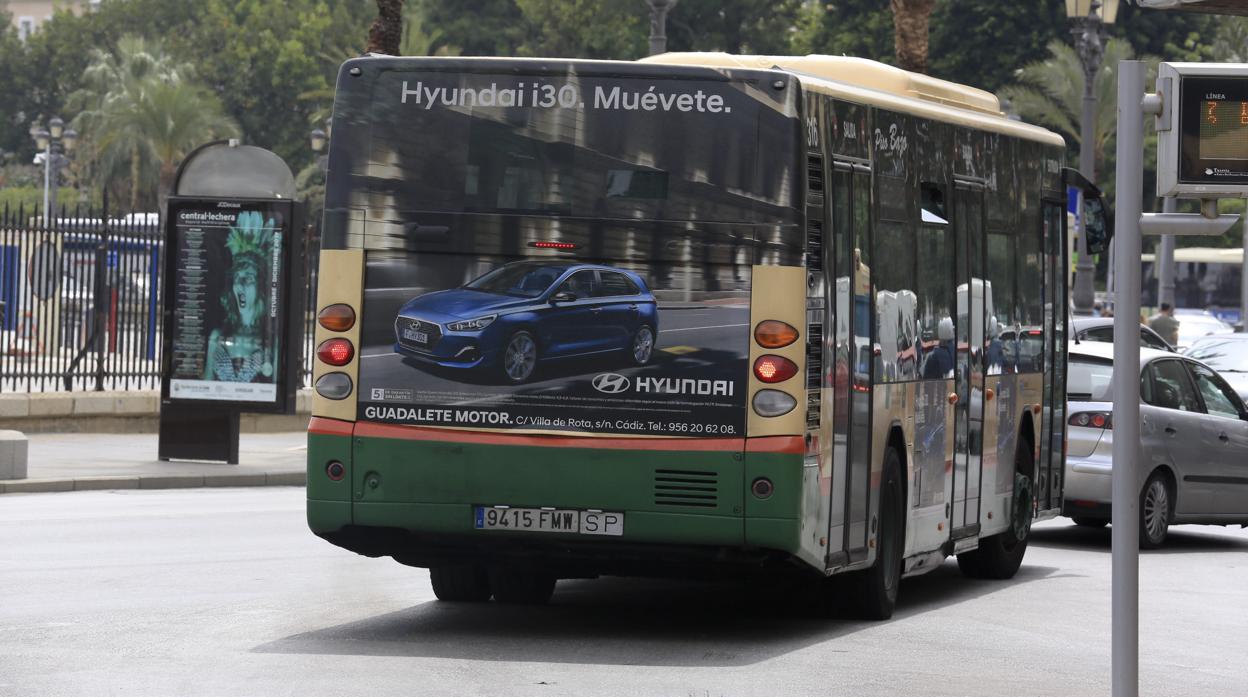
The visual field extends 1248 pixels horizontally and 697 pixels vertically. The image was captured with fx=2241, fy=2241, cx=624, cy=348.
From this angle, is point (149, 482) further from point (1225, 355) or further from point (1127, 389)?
point (1127, 389)

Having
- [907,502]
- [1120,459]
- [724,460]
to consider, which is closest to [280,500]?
[907,502]

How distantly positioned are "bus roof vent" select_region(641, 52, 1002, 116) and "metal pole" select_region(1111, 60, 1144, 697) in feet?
14.4

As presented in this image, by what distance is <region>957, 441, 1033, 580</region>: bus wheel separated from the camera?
13.9 metres

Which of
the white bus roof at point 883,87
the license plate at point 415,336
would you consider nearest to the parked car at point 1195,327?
the white bus roof at point 883,87

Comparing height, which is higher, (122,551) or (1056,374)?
(1056,374)

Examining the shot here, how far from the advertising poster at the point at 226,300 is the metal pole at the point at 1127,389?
1584 centimetres

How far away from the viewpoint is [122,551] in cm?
1373

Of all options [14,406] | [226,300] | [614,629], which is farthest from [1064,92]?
[614,629]

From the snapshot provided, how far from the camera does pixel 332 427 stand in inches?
399

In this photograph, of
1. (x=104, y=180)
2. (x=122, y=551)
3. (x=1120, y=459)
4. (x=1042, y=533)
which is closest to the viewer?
(x=1120, y=459)

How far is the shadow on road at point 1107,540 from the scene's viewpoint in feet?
55.1

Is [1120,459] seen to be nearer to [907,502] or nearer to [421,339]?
[421,339]

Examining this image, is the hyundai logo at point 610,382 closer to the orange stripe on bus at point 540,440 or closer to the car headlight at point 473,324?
the orange stripe on bus at point 540,440

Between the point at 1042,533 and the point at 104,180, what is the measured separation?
2389 inches
